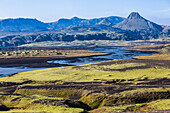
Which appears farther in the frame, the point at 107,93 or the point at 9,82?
the point at 9,82

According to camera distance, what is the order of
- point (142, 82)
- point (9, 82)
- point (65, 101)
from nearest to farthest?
1. point (65, 101)
2. point (142, 82)
3. point (9, 82)

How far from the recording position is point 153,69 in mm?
89000

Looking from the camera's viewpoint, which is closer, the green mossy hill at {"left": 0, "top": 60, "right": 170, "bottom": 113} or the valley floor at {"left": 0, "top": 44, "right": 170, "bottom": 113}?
the valley floor at {"left": 0, "top": 44, "right": 170, "bottom": 113}

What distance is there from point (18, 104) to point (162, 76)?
48604mm

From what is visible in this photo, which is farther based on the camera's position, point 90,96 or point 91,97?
point 90,96

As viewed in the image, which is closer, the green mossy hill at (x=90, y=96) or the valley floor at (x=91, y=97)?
the valley floor at (x=91, y=97)

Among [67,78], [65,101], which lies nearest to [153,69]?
[67,78]

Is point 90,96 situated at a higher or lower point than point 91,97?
higher

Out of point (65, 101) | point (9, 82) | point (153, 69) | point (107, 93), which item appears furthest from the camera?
point (153, 69)

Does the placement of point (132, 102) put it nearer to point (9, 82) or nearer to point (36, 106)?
point (36, 106)

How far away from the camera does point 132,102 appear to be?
50.2 meters

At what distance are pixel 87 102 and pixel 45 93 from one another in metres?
14.2

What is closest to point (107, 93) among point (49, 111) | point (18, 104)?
point (49, 111)

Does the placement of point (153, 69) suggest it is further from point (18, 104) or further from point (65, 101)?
point (18, 104)
